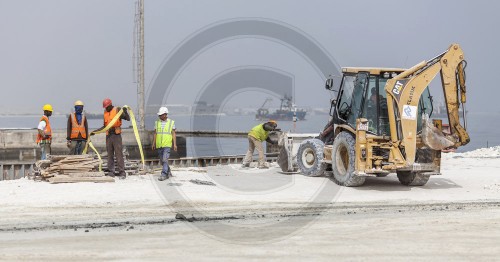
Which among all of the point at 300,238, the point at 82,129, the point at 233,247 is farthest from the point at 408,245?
the point at 82,129

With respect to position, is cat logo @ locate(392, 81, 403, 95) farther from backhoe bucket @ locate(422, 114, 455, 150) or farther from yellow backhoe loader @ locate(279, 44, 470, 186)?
backhoe bucket @ locate(422, 114, 455, 150)

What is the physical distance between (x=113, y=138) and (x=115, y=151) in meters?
0.35

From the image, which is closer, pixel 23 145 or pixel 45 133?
pixel 45 133

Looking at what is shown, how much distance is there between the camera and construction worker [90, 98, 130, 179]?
14.5 metres

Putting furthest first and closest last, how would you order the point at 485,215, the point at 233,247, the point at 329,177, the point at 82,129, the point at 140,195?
the point at 329,177, the point at 82,129, the point at 140,195, the point at 485,215, the point at 233,247

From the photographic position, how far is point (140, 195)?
40.9 ft

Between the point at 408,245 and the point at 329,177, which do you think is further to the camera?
the point at 329,177

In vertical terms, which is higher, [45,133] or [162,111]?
[162,111]

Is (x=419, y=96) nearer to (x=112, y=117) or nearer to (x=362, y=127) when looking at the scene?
(x=362, y=127)

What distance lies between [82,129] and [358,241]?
9.52m

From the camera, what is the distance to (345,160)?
15.4 meters

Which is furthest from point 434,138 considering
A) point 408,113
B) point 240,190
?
point 240,190

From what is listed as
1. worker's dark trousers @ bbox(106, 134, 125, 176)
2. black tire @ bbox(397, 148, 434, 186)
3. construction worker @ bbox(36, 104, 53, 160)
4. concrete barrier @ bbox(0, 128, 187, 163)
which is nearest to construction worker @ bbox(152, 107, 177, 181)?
worker's dark trousers @ bbox(106, 134, 125, 176)

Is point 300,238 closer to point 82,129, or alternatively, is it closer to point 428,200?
point 428,200
